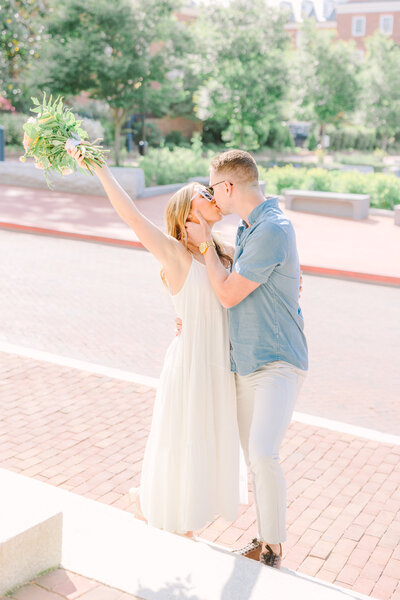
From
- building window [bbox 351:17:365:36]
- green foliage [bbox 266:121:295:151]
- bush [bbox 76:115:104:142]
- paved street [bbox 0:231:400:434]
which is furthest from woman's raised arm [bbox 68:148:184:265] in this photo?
building window [bbox 351:17:365:36]

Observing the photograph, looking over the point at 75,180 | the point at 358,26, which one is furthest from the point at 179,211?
the point at 358,26

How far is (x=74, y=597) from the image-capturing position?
10.2 feet

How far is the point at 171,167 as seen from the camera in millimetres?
24031

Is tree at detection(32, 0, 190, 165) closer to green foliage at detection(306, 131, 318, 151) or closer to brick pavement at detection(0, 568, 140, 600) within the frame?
brick pavement at detection(0, 568, 140, 600)

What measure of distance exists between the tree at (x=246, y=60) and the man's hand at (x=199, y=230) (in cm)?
2654

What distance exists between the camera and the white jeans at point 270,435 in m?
3.28

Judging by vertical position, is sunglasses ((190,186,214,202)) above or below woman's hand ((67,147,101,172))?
below

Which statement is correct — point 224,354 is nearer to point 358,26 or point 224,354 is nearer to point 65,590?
point 65,590

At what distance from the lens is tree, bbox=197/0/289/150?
2903cm

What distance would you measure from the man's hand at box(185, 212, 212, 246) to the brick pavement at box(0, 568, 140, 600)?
1588mm

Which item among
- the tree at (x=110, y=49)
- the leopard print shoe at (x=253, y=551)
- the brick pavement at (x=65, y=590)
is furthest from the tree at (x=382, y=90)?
the brick pavement at (x=65, y=590)

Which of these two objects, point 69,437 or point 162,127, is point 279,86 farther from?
point 69,437

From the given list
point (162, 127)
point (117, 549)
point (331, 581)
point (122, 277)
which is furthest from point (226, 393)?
point (162, 127)

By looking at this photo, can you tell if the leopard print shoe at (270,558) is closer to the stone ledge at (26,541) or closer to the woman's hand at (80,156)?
the stone ledge at (26,541)
